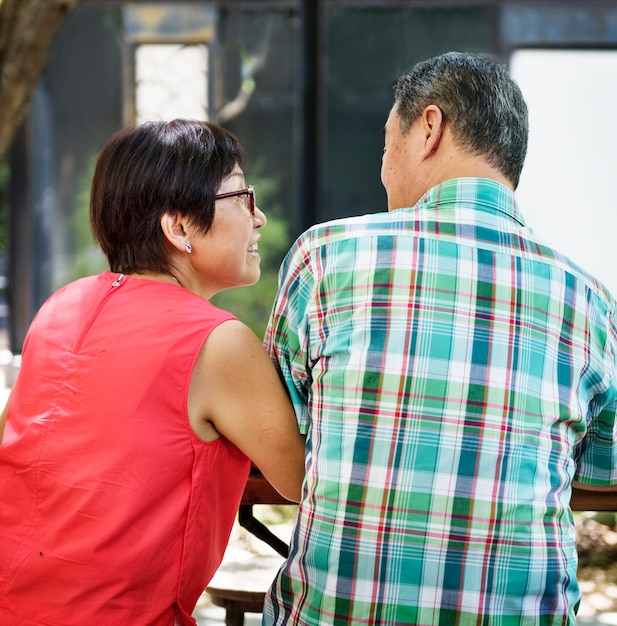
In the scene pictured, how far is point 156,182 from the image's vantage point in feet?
5.84

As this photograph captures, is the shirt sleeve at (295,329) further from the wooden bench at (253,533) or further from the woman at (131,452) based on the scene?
the wooden bench at (253,533)

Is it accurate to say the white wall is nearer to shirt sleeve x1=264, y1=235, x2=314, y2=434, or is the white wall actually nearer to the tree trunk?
the tree trunk

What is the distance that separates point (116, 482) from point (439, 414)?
1.82 ft

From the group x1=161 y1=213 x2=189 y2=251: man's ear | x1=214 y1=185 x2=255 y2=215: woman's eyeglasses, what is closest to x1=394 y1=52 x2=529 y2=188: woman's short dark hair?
x1=214 y1=185 x2=255 y2=215: woman's eyeglasses

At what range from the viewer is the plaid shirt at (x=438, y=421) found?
1.48 metres

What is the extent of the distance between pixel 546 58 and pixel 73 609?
19.6 ft

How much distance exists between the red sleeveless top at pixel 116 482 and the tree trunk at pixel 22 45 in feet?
10.7

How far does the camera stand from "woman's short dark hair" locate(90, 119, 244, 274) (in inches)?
70.1

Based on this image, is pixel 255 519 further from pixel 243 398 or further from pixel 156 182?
pixel 156 182

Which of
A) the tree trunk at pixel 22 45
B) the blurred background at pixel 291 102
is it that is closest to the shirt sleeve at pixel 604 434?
the tree trunk at pixel 22 45

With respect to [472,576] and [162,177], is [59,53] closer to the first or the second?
[162,177]

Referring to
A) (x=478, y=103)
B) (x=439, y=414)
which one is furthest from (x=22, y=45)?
(x=439, y=414)

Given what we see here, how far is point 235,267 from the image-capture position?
6.10ft

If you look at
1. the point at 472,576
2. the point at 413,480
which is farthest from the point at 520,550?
the point at 413,480
